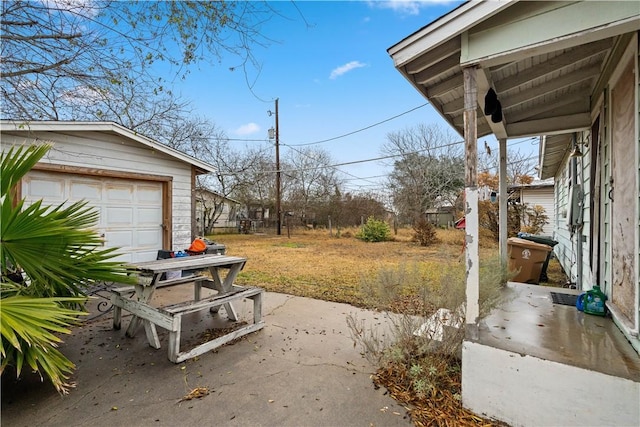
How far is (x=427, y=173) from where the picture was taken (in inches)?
734

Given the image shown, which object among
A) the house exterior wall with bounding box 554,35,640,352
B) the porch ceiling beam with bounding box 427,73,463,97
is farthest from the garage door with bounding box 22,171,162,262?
the house exterior wall with bounding box 554,35,640,352

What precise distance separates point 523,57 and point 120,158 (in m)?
6.13

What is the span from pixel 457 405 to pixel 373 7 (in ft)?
15.5

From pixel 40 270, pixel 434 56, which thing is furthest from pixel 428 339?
pixel 40 270

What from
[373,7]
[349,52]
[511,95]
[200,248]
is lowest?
[200,248]

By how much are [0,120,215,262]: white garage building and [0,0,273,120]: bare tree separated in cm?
96

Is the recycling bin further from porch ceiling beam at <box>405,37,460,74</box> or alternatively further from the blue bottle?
porch ceiling beam at <box>405,37,460,74</box>

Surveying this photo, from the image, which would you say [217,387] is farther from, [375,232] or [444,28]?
[375,232]

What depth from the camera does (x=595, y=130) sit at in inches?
139

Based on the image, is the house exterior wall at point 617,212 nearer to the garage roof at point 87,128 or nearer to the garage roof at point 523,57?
the garage roof at point 523,57

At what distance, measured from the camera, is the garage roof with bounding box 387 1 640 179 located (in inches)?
70.8

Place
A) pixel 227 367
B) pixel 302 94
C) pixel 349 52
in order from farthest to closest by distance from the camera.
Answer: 1. pixel 302 94
2. pixel 349 52
3. pixel 227 367

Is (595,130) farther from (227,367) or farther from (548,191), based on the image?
(548,191)

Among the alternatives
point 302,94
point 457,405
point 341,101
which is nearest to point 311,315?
point 457,405
